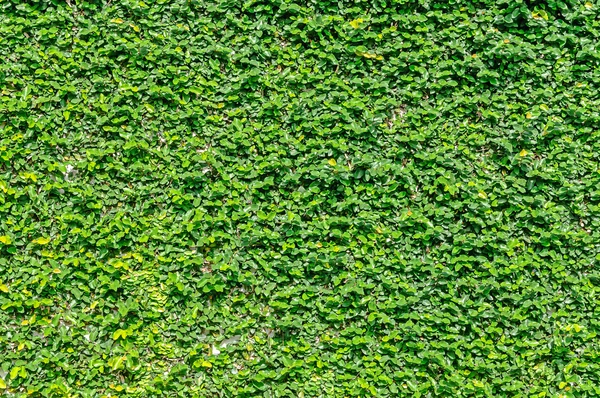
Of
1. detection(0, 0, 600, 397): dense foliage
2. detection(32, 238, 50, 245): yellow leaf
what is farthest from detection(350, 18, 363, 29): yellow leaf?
detection(32, 238, 50, 245): yellow leaf

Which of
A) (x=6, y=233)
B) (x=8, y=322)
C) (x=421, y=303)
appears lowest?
(x=8, y=322)

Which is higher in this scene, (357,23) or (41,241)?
(357,23)

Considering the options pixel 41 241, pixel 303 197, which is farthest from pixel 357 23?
pixel 41 241

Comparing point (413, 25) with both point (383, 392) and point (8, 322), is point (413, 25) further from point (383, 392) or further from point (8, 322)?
point (8, 322)

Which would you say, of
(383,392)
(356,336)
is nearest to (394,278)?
Answer: (356,336)

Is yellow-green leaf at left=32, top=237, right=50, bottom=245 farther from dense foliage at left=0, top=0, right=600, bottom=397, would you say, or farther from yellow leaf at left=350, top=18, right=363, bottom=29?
yellow leaf at left=350, top=18, right=363, bottom=29

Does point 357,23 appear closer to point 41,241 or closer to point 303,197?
point 303,197

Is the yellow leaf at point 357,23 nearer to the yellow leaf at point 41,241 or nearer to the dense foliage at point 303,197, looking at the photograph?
the dense foliage at point 303,197

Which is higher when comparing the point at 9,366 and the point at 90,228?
the point at 90,228
